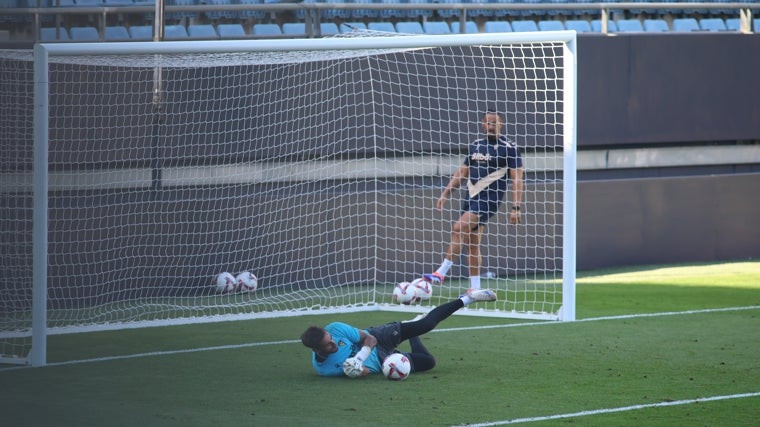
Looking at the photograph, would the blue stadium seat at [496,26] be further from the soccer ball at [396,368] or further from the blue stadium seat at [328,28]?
the soccer ball at [396,368]

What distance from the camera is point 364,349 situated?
8086mm

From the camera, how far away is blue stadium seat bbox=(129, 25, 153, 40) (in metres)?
13.0

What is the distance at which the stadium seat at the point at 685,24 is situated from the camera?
1695cm

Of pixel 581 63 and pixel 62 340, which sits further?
pixel 581 63

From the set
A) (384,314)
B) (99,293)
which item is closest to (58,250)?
(99,293)

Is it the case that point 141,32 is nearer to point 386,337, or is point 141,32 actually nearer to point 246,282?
point 246,282

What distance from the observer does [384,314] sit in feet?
37.1

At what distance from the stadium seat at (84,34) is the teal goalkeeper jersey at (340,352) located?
236 inches

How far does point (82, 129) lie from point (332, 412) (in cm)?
582

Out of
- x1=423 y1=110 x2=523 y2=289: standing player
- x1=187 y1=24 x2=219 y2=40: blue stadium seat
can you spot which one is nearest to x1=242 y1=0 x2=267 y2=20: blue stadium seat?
x1=187 y1=24 x2=219 y2=40: blue stadium seat

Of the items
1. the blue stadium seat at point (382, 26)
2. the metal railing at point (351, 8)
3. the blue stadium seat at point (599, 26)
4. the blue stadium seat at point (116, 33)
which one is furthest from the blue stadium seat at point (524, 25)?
the blue stadium seat at point (116, 33)

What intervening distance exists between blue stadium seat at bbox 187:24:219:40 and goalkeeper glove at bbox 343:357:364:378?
22.3 feet

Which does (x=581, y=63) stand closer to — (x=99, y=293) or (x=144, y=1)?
(x=144, y=1)

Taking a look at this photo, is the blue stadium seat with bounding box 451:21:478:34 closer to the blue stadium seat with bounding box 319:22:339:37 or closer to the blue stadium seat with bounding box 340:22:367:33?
the blue stadium seat with bounding box 340:22:367:33
